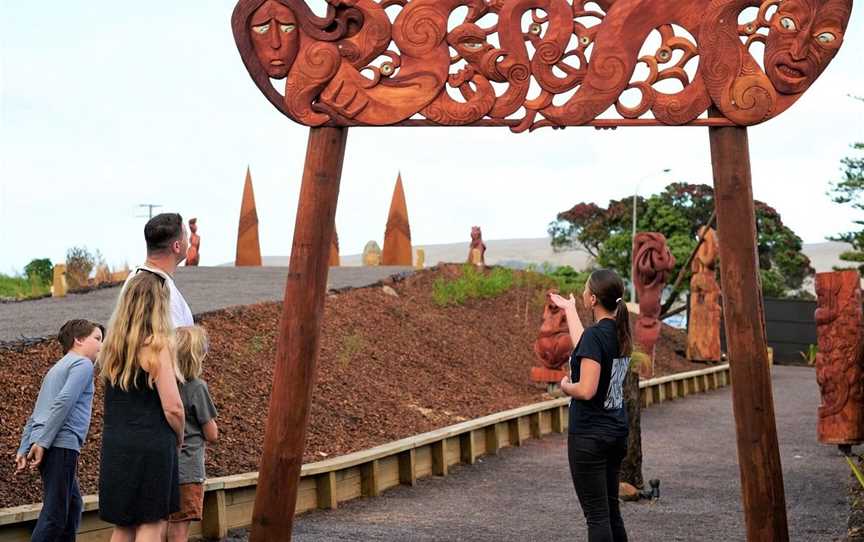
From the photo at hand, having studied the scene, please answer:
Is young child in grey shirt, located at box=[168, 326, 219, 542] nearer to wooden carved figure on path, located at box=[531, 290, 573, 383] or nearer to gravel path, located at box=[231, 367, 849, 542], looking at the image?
gravel path, located at box=[231, 367, 849, 542]

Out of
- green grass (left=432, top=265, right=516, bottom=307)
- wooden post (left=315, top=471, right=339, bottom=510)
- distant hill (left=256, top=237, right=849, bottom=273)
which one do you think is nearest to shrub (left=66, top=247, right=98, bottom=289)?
green grass (left=432, top=265, right=516, bottom=307)

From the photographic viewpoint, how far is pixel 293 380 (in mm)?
7031

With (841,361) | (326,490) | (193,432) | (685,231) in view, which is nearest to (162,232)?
(193,432)

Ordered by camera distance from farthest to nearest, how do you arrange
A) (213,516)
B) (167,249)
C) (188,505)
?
(213,516) < (188,505) < (167,249)

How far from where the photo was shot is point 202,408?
558 centimetres

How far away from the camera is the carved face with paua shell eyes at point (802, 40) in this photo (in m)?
7.04

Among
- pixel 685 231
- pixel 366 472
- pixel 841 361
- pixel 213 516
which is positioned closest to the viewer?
pixel 213 516

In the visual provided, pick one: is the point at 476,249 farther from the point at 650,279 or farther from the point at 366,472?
the point at 366,472

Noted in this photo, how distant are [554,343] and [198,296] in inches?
232

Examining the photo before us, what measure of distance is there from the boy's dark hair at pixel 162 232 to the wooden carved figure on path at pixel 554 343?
9.76 meters

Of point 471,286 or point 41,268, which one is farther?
point 41,268

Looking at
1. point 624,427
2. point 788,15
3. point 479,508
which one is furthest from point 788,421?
point 624,427

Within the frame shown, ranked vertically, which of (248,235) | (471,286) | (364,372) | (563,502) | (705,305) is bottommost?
(563,502)

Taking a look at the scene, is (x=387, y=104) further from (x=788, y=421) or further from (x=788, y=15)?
(x=788, y=421)
